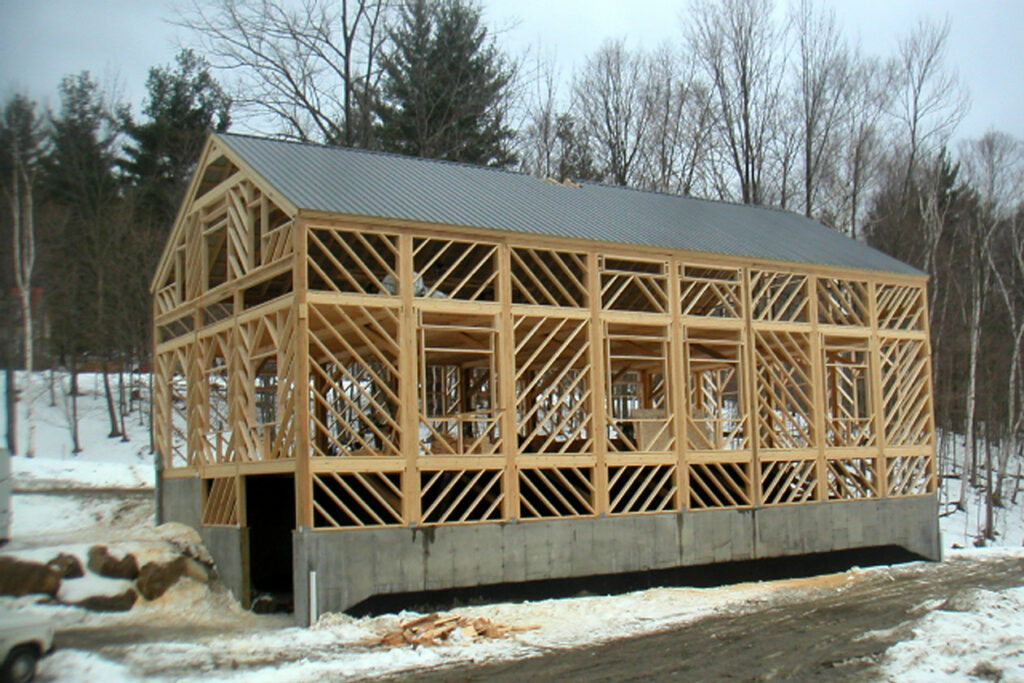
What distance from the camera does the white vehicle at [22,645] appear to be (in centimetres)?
1223

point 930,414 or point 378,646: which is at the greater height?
point 930,414

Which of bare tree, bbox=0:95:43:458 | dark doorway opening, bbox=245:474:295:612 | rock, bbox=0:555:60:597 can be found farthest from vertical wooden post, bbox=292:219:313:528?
bare tree, bbox=0:95:43:458

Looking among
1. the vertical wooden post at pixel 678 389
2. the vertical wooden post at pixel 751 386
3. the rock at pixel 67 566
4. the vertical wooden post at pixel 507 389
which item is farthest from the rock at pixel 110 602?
the vertical wooden post at pixel 751 386

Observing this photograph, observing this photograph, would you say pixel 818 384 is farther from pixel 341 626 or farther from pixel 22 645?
pixel 22 645

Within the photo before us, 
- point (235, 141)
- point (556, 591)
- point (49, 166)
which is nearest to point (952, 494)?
point (556, 591)

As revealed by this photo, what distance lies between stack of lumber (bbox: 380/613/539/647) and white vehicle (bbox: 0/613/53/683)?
4786 millimetres

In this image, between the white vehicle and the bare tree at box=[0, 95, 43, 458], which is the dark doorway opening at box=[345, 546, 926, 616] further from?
the bare tree at box=[0, 95, 43, 458]

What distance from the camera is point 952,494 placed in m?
41.9

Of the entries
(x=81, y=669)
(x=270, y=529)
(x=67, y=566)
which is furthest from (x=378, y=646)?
(x=270, y=529)

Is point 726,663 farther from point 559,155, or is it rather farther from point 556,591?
point 559,155

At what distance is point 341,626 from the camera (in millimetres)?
16328

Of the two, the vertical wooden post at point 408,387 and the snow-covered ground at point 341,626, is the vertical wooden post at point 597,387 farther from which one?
the vertical wooden post at point 408,387

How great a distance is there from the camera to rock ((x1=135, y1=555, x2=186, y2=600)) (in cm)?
1855

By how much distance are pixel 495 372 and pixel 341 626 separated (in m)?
5.68
